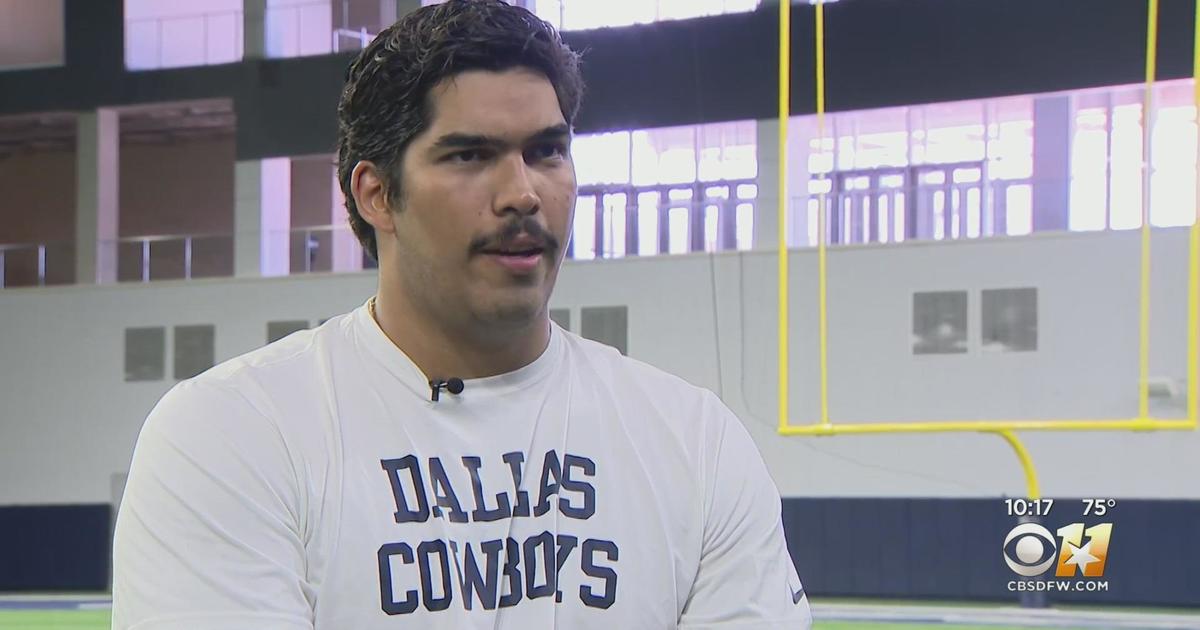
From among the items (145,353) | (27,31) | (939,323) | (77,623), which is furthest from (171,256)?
(939,323)

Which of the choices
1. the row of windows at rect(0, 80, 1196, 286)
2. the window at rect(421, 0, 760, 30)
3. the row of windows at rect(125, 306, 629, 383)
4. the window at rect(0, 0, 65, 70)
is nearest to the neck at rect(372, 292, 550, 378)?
the row of windows at rect(0, 80, 1196, 286)

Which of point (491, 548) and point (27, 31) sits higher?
point (27, 31)

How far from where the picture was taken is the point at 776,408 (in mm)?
8992

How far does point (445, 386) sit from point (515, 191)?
157 millimetres

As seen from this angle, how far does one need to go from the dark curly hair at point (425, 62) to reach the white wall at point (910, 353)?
7.55m

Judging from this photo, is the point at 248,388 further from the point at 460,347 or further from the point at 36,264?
the point at 36,264

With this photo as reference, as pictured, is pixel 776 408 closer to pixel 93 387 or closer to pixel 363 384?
pixel 93 387

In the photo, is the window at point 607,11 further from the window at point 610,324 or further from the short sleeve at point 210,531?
the short sleeve at point 210,531

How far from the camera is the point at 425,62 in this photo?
1080 mm

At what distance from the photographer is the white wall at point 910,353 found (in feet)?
27.0

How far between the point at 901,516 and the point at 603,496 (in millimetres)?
7823

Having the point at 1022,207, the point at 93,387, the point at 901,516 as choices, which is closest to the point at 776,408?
the point at 901,516

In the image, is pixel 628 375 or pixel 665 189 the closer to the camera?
pixel 628 375
